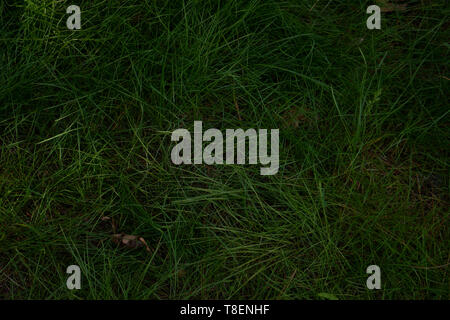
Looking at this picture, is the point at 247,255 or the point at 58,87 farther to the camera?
the point at 58,87

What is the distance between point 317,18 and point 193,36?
709mm

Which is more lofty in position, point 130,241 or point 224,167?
point 224,167

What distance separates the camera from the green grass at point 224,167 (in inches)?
88.8

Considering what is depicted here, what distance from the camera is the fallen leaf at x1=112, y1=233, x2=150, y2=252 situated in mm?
2281

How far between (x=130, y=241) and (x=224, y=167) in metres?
0.60

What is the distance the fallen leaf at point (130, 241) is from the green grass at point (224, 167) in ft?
0.10

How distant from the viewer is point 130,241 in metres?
2.28

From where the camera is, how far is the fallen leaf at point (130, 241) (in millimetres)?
2281

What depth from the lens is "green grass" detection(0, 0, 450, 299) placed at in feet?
7.40

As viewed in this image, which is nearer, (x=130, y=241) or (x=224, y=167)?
(x=130, y=241)

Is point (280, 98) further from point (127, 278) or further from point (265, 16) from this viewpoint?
point (127, 278)

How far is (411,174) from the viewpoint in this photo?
95.3 inches

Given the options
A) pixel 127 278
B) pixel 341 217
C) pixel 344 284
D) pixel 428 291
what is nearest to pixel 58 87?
pixel 127 278

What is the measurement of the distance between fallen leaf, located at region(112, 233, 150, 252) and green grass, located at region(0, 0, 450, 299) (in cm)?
3
